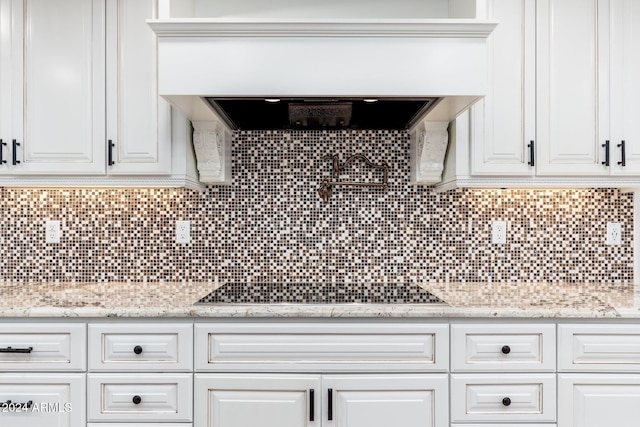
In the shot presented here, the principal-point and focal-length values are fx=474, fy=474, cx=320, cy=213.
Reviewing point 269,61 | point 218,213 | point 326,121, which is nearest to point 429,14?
point 326,121

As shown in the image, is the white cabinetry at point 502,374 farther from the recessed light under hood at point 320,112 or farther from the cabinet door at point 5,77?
the cabinet door at point 5,77

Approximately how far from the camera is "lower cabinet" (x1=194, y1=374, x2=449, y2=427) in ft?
5.41

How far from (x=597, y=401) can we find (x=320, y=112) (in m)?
1.48

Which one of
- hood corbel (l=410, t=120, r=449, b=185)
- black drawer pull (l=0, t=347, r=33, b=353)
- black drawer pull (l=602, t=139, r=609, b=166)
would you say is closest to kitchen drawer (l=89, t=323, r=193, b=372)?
black drawer pull (l=0, t=347, r=33, b=353)

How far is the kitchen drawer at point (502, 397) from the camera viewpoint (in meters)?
1.65

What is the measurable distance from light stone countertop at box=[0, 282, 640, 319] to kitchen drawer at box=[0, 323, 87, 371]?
0.05m

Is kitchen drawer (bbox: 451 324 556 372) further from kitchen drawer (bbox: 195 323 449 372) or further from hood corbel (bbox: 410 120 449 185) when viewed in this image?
hood corbel (bbox: 410 120 449 185)

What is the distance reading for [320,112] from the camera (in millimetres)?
1978

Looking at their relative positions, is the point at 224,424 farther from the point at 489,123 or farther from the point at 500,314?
the point at 489,123

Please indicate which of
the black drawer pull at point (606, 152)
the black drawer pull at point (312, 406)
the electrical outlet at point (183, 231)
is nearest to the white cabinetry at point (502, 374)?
the black drawer pull at point (312, 406)

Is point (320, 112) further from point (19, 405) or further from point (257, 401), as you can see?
point (19, 405)

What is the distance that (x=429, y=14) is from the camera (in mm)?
2176

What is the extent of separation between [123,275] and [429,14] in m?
1.89

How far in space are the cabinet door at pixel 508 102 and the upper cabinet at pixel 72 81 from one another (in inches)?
52.3
